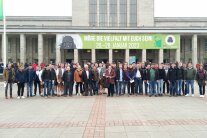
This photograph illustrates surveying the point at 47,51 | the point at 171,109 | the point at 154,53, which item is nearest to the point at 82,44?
the point at 47,51

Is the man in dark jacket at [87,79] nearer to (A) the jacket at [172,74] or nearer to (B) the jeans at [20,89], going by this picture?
(B) the jeans at [20,89]

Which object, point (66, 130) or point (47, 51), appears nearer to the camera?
point (66, 130)

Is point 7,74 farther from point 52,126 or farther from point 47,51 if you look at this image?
point 47,51

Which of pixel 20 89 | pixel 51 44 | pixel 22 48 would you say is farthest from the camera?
pixel 51 44

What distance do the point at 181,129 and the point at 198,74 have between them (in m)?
10.6

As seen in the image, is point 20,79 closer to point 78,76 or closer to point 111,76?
point 78,76

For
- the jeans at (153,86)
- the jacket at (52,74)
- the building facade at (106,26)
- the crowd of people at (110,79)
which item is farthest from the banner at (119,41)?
the jeans at (153,86)

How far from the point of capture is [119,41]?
56.2 metres

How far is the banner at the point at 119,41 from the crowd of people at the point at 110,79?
33390 millimetres

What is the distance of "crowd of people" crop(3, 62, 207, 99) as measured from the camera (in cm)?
1919

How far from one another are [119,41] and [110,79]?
37391 mm

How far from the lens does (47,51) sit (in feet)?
216

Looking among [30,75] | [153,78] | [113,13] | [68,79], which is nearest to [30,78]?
[30,75]

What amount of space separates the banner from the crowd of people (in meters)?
33.4
